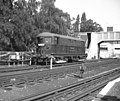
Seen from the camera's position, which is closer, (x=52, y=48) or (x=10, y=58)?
(x=52, y=48)

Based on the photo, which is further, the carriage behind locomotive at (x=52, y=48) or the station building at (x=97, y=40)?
the station building at (x=97, y=40)

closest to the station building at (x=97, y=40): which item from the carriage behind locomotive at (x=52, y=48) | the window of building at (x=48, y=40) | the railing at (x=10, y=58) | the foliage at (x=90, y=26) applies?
the carriage behind locomotive at (x=52, y=48)

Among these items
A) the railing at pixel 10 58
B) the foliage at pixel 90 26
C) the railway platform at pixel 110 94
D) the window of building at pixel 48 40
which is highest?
the foliage at pixel 90 26

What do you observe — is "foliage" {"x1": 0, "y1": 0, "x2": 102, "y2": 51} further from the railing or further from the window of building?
the window of building

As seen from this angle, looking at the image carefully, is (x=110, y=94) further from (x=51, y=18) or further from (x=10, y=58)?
(x=51, y=18)

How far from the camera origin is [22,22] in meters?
27.1

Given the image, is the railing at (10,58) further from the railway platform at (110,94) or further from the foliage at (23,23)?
the railway platform at (110,94)

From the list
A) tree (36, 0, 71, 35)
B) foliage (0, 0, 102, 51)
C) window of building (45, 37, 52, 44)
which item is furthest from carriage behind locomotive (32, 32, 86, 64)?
tree (36, 0, 71, 35)

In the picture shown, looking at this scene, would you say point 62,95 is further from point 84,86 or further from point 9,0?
point 9,0

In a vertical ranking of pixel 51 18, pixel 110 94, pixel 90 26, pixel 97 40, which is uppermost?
pixel 90 26

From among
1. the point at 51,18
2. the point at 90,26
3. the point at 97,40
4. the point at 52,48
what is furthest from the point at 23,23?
the point at 90,26

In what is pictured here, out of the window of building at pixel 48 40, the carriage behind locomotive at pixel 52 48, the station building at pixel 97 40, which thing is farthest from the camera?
the station building at pixel 97 40

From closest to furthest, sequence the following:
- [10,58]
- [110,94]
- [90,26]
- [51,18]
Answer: [110,94], [10,58], [51,18], [90,26]

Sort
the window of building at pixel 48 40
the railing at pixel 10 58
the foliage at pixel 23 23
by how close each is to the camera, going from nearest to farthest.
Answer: the window of building at pixel 48 40 < the railing at pixel 10 58 < the foliage at pixel 23 23
